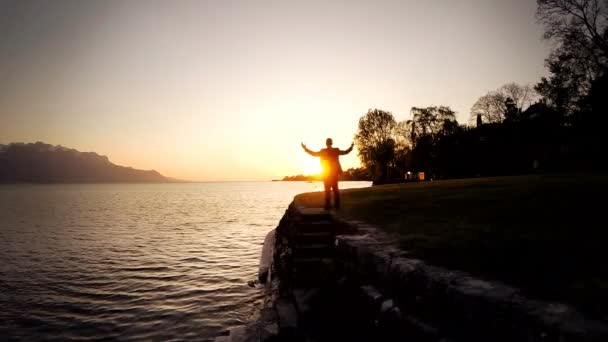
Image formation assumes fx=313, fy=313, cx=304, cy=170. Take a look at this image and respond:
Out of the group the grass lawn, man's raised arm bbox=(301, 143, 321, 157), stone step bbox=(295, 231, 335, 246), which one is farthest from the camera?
man's raised arm bbox=(301, 143, 321, 157)

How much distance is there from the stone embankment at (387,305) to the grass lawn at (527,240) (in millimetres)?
366

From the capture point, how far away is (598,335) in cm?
260

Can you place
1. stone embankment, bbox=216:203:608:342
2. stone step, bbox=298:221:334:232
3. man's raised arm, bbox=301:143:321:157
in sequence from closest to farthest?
stone embankment, bbox=216:203:608:342
stone step, bbox=298:221:334:232
man's raised arm, bbox=301:143:321:157

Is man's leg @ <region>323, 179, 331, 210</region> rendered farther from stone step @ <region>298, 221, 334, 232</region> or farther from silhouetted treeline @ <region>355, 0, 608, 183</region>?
silhouetted treeline @ <region>355, 0, 608, 183</region>

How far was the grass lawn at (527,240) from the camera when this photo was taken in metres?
3.80

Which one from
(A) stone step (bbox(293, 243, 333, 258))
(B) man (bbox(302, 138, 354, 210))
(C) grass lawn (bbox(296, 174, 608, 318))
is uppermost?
(B) man (bbox(302, 138, 354, 210))

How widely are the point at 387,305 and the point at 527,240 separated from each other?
2944 millimetres

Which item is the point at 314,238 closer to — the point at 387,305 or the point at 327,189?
the point at 327,189

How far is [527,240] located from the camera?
5699mm

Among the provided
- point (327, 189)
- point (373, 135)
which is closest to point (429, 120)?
point (373, 135)

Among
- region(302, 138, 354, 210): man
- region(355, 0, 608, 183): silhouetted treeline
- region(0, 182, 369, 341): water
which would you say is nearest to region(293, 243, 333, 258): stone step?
region(0, 182, 369, 341): water

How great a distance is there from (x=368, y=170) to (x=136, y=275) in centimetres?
5379

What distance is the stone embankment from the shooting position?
319 centimetres

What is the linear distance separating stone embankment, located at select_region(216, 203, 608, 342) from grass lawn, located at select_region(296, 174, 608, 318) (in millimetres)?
366
